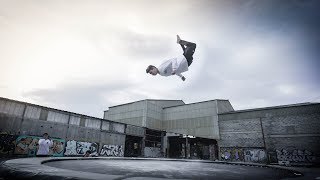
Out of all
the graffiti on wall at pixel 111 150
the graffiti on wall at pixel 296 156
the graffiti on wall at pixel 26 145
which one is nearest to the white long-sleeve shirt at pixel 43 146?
the graffiti on wall at pixel 26 145

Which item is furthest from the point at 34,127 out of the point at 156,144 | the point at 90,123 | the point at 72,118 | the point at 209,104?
the point at 209,104

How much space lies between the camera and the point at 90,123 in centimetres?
2072

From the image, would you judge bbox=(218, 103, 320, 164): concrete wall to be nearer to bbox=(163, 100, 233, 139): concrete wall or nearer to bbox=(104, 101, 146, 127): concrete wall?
bbox=(163, 100, 233, 139): concrete wall

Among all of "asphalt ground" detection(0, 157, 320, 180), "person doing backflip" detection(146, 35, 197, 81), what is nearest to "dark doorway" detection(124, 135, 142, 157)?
"person doing backflip" detection(146, 35, 197, 81)

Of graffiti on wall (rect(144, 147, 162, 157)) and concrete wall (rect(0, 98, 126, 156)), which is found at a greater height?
→ concrete wall (rect(0, 98, 126, 156))

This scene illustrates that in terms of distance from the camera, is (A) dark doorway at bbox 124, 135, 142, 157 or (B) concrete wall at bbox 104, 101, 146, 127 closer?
(A) dark doorway at bbox 124, 135, 142, 157

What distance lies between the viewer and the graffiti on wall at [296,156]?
22266 millimetres

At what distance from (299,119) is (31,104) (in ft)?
93.2

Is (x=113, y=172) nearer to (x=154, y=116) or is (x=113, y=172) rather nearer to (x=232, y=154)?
(x=232, y=154)

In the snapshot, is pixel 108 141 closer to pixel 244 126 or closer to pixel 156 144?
pixel 156 144

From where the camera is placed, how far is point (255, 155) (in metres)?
25.5

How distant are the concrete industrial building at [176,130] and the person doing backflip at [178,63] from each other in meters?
14.1

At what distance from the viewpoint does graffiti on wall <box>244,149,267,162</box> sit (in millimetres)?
25016

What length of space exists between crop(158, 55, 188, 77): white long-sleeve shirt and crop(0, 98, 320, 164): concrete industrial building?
14288mm
